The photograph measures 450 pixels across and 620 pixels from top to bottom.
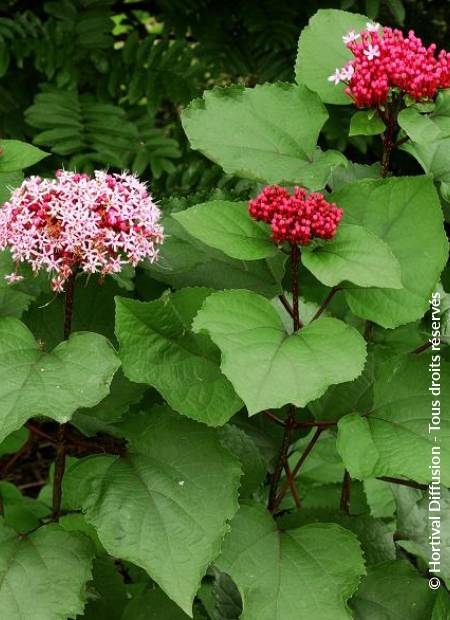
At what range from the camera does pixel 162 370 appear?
4.37ft

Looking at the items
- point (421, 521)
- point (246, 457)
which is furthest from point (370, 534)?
point (246, 457)

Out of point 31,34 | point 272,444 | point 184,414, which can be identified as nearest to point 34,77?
point 31,34

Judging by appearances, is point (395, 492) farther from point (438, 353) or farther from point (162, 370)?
point (162, 370)

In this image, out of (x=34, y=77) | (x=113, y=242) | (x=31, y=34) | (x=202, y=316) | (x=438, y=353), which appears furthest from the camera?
(x=34, y=77)

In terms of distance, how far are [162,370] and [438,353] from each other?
48 cm

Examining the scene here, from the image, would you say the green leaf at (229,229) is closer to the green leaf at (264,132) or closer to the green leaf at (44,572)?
the green leaf at (264,132)

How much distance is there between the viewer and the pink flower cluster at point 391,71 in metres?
1.38

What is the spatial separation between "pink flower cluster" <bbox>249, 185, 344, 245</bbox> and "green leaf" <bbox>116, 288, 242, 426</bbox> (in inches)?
6.8

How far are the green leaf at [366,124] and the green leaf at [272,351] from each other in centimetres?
35

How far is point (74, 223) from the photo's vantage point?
1290 millimetres

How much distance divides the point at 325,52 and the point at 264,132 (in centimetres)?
22

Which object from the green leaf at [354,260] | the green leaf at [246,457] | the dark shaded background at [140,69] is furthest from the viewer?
the dark shaded background at [140,69]

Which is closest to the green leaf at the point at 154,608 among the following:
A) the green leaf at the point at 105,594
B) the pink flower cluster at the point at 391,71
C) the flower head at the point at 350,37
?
the green leaf at the point at 105,594

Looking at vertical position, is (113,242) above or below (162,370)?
above
